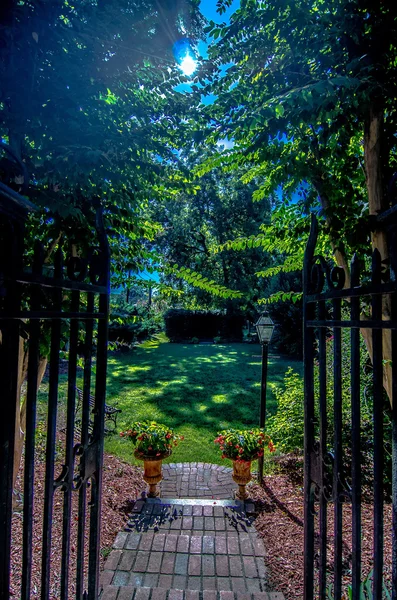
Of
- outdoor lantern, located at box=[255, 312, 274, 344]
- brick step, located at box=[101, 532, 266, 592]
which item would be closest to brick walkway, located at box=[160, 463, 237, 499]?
brick step, located at box=[101, 532, 266, 592]

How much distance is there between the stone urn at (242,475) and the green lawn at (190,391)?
1319 millimetres

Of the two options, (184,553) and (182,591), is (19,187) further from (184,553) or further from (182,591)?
(184,553)

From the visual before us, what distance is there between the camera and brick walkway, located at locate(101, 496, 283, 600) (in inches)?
101

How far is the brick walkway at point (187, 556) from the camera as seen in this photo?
2555 millimetres

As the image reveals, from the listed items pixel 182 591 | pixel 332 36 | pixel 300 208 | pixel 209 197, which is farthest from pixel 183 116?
→ pixel 209 197

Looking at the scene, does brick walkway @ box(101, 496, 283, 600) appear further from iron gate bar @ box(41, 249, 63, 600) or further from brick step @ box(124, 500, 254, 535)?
iron gate bar @ box(41, 249, 63, 600)

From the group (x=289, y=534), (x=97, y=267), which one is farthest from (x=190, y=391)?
(x=97, y=267)

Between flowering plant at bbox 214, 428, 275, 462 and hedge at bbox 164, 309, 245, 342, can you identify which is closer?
flowering plant at bbox 214, 428, 275, 462

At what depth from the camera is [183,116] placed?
2.38 meters

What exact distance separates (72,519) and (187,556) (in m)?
1.34

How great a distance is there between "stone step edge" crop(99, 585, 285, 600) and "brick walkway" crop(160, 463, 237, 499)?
6.71 ft

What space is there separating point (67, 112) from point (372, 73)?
70.0 inches

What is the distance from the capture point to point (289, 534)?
3.50m

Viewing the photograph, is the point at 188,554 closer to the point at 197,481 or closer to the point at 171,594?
the point at 171,594
